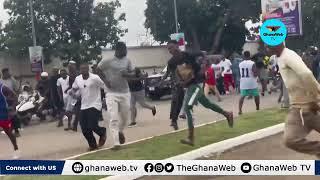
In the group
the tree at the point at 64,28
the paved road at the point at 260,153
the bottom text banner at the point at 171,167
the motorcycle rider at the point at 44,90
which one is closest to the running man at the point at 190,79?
the paved road at the point at 260,153

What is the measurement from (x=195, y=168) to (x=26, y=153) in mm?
6209

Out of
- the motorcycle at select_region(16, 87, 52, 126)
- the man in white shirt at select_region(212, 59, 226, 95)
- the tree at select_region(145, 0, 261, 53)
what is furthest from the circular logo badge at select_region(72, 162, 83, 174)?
the tree at select_region(145, 0, 261, 53)

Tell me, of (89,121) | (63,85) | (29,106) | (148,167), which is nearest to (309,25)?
(29,106)

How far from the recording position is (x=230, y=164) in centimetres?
560

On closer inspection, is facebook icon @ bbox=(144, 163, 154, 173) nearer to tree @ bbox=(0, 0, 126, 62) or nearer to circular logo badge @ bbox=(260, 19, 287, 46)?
circular logo badge @ bbox=(260, 19, 287, 46)

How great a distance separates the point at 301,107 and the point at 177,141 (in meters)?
3.86

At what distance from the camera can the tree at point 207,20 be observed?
46.7 m

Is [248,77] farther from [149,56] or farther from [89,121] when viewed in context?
[149,56]

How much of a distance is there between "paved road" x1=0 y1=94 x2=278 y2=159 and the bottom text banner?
4.29 m

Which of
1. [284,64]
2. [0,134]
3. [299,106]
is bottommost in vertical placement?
[0,134]

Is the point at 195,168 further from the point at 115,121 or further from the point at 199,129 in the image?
the point at 199,129

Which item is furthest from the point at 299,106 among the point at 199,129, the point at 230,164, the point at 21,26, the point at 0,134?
the point at 21,26

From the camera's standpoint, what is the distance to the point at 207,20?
155ft

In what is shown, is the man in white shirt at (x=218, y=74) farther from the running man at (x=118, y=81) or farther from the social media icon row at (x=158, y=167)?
the social media icon row at (x=158, y=167)
